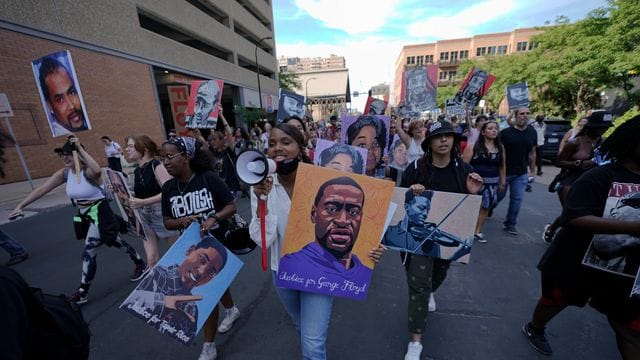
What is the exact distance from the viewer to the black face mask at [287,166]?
175cm

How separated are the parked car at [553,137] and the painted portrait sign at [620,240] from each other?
11.4 m

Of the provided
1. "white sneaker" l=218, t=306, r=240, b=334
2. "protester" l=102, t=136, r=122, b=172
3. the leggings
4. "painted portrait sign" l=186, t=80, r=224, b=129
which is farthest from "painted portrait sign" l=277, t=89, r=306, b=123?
"protester" l=102, t=136, r=122, b=172

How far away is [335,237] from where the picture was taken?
1660 mm

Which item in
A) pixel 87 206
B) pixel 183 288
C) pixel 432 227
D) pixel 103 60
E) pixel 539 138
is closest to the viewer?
pixel 183 288

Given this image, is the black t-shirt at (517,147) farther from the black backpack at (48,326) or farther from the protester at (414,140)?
the black backpack at (48,326)

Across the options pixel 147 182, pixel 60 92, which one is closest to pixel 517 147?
pixel 147 182

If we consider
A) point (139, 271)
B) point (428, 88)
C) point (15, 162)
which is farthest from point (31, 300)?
point (15, 162)

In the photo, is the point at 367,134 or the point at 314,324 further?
the point at 367,134

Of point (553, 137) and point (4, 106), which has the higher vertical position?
point (4, 106)

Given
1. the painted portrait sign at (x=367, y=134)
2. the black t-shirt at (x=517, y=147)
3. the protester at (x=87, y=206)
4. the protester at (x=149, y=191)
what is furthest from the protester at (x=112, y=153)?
the black t-shirt at (x=517, y=147)

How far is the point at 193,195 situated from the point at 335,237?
1.39m

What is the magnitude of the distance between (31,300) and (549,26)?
91.1ft

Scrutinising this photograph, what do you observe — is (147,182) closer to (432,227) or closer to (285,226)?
(285,226)

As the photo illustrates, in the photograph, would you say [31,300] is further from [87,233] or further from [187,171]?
[87,233]
